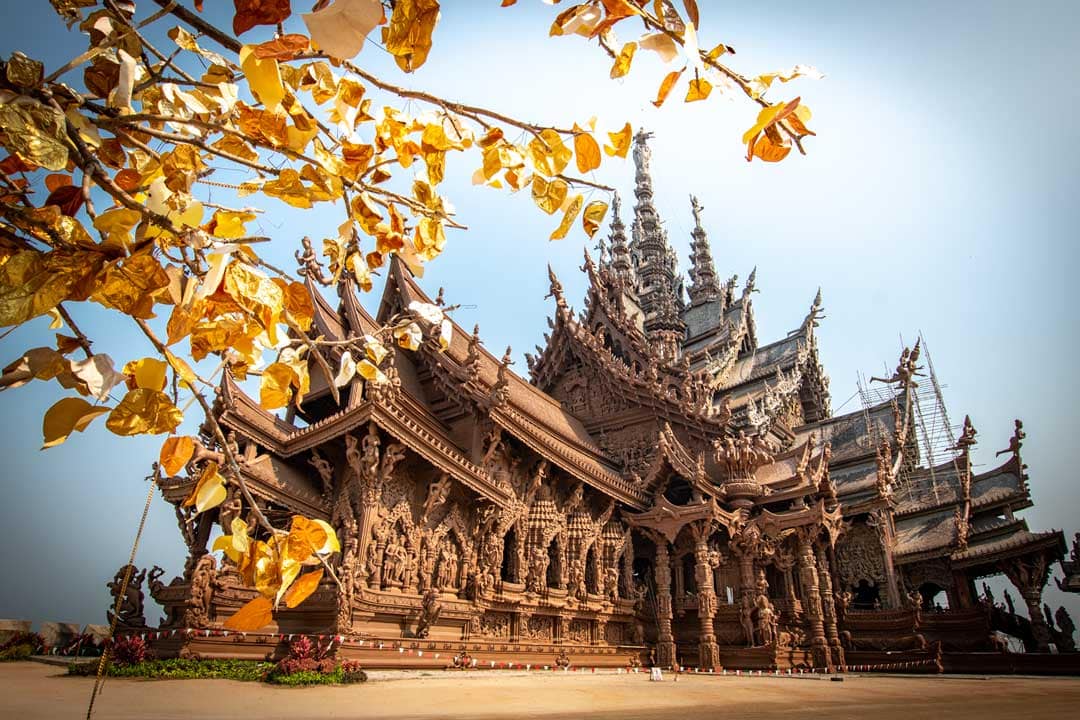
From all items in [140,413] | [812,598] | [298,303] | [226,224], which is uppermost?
[226,224]

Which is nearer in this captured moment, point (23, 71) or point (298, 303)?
point (23, 71)

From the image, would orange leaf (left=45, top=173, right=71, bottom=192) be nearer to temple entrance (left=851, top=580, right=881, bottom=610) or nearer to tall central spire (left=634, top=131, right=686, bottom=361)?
temple entrance (left=851, top=580, right=881, bottom=610)

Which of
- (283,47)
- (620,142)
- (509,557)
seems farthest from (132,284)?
(509,557)

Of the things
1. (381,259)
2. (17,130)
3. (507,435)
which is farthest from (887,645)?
(17,130)

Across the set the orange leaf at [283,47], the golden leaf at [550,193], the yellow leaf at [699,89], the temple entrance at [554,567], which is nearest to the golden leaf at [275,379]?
the orange leaf at [283,47]

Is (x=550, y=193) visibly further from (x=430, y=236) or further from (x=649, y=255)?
(x=649, y=255)

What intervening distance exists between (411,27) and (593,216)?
0.72m

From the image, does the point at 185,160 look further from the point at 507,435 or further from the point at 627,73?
the point at 507,435

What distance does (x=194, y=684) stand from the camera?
6.36 metres

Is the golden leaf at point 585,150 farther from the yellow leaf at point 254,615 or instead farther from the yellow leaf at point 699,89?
the yellow leaf at point 254,615

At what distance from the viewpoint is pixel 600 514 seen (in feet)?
47.4

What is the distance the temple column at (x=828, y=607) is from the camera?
13.3 m

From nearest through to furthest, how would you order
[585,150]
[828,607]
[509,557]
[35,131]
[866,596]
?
[35,131] → [585,150] → [509,557] → [828,607] → [866,596]

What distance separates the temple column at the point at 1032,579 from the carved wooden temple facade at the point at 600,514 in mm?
62
